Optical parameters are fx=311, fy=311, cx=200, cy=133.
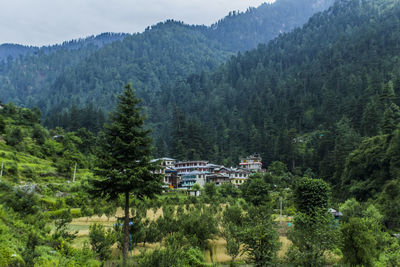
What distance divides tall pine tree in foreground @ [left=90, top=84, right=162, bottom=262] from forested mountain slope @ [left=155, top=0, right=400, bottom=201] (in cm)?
5017

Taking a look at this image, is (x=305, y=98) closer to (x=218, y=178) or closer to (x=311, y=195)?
(x=218, y=178)

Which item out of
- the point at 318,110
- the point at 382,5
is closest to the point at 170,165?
the point at 318,110

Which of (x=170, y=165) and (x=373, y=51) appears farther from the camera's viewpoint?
(x=373, y=51)

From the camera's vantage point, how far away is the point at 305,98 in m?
121

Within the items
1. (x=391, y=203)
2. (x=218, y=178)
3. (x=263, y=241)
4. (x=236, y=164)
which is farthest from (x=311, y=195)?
(x=236, y=164)

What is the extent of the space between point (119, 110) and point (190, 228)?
43.3 ft

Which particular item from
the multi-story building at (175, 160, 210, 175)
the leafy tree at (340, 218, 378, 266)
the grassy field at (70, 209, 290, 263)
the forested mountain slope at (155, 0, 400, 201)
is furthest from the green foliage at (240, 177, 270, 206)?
the multi-story building at (175, 160, 210, 175)

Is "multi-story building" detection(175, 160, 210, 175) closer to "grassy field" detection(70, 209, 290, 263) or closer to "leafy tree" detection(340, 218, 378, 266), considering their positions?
"grassy field" detection(70, 209, 290, 263)

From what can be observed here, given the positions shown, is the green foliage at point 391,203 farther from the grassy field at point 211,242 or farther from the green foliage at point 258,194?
the green foliage at point 258,194

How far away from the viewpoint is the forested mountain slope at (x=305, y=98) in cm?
8731

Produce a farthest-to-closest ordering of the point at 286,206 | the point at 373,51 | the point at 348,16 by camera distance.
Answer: the point at 348,16
the point at 373,51
the point at 286,206

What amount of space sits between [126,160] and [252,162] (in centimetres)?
7996

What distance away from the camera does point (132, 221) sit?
2691 centimetres

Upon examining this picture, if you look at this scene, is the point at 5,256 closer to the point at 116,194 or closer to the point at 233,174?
the point at 116,194
